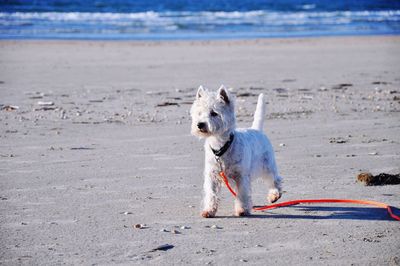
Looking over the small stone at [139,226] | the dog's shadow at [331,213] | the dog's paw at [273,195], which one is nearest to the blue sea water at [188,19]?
the dog's paw at [273,195]

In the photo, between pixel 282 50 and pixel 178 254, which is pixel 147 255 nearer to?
pixel 178 254

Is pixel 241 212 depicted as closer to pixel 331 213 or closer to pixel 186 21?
pixel 331 213

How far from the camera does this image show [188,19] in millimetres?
36375

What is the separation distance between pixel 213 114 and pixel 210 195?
744 millimetres

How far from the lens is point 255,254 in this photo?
500 cm

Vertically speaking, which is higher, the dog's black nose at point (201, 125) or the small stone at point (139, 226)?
the dog's black nose at point (201, 125)

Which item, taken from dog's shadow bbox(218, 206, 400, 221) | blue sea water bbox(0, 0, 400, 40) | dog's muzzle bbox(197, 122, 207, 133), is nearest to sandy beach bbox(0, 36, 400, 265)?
dog's shadow bbox(218, 206, 400, 221)

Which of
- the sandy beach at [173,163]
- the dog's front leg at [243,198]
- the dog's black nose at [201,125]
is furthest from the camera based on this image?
the dog's front leg at [243,198]

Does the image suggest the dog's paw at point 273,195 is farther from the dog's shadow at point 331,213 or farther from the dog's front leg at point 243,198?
the dog's front leg at point 243,198

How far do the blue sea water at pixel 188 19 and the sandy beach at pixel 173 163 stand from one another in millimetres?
11265

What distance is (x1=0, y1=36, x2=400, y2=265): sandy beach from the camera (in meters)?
5.17

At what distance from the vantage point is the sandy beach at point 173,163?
203 inches

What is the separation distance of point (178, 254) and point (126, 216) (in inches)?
46.0

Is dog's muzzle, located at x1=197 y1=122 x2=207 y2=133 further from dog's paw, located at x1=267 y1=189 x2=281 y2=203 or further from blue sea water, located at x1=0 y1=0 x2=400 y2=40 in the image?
blue sea water, located at x1=0 y1=0 x2=400 y2=40
